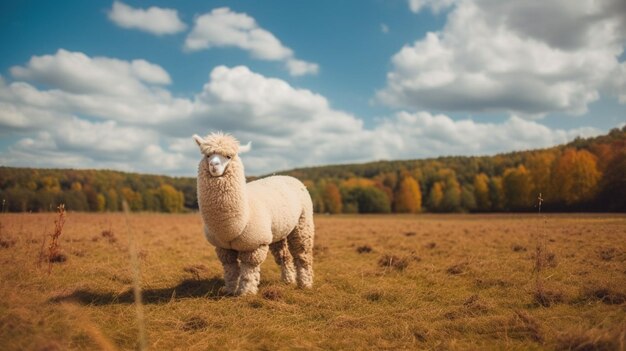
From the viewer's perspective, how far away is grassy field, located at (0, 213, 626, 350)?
16.4 ft

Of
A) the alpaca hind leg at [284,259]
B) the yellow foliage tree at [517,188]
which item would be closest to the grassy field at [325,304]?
the alpaca hind leg at [284,259]

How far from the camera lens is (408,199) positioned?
88.9 metres

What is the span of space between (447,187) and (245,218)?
91.2m

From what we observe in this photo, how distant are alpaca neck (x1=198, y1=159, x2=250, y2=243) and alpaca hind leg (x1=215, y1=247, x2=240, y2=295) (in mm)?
640

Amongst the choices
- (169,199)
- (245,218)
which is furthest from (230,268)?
(169,199)

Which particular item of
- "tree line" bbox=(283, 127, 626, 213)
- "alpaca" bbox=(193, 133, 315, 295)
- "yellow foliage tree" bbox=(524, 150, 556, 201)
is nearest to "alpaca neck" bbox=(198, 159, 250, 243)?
"alpaca" bbox=(193, 133, 315, 295)

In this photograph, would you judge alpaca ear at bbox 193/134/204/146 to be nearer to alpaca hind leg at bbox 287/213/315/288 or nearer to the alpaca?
the alpaca

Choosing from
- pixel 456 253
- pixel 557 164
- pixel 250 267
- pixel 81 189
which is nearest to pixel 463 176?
pixel 557 164

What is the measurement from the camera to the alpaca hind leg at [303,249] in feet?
28.3

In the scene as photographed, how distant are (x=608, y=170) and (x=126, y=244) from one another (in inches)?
2155

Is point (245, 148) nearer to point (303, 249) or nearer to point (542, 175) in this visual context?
point (303, 249)

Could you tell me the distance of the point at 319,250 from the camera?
1439 centimetres

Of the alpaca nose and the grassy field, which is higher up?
the alpaca nose

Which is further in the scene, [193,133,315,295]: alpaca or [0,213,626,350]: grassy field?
[193,133,315,295]: alpaca
